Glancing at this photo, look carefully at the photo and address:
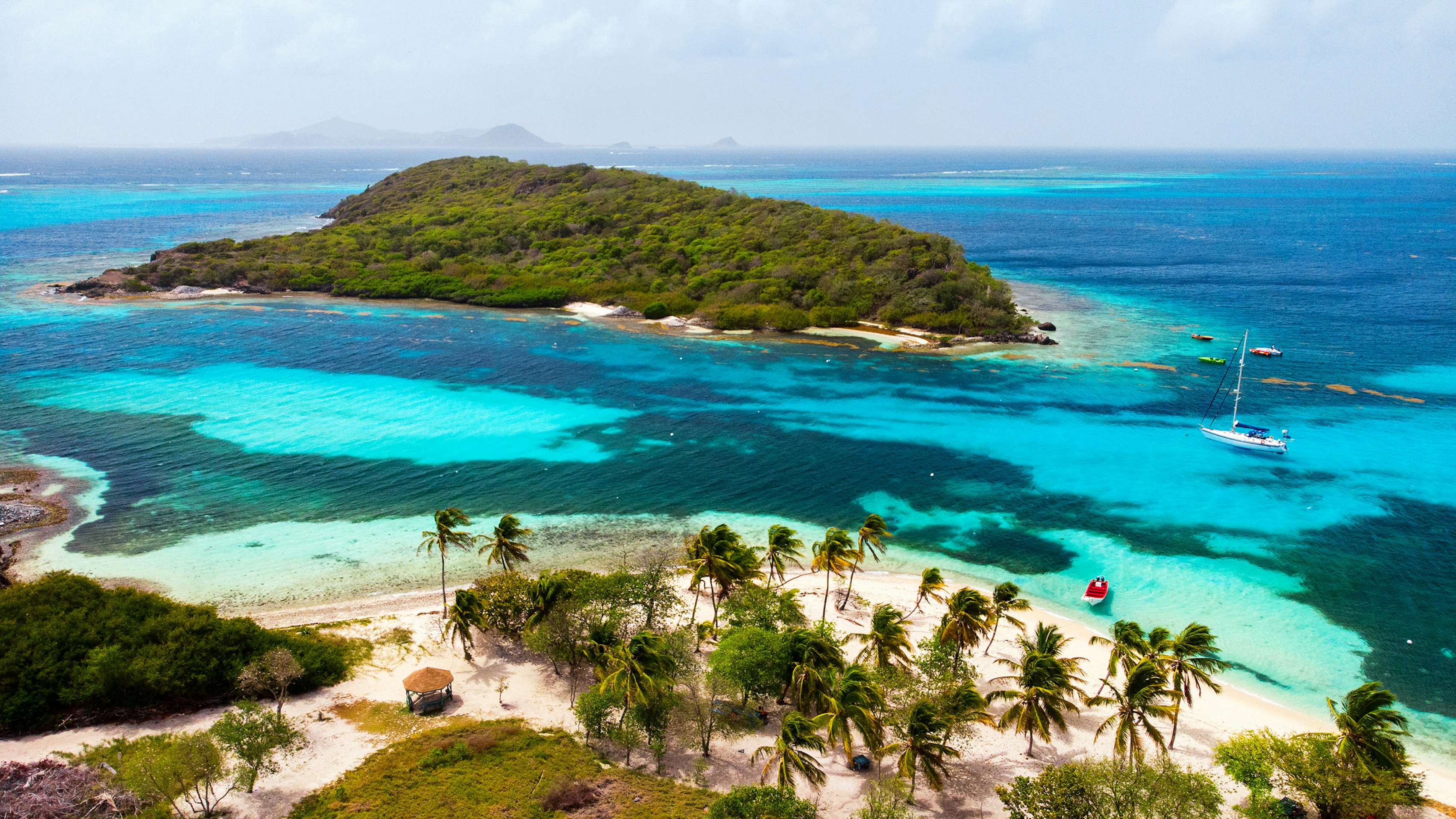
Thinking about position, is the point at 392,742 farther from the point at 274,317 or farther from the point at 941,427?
the point at 274,317

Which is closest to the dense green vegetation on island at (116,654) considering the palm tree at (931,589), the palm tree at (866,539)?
the palm tree at (866,539)

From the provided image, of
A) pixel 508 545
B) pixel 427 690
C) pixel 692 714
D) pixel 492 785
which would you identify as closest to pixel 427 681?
pixel 427 690

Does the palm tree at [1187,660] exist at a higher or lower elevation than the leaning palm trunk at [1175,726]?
higher

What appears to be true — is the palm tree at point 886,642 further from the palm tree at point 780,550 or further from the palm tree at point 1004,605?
the palm tree at point 780,550

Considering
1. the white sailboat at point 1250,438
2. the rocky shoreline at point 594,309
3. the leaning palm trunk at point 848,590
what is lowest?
the leaning palm trunk at point 848,590

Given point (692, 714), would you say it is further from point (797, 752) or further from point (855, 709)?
point (855, 709)

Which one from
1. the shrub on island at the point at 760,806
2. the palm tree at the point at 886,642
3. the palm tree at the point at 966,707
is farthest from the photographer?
the palm tree at the point at 886,642

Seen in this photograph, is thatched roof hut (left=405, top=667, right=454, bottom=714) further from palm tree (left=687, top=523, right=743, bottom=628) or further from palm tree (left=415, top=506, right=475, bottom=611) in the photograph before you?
palm tree (left=687, top=523, right=743, bottom=628)
